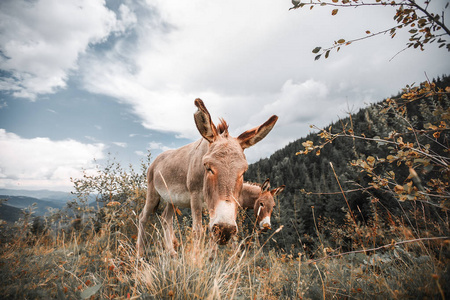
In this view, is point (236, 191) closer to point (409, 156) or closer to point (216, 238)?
point (216, 238)

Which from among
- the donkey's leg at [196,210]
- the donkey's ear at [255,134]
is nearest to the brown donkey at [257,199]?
the donkey's leg at [196,210]

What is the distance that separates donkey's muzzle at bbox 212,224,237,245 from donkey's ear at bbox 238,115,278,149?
146 cm

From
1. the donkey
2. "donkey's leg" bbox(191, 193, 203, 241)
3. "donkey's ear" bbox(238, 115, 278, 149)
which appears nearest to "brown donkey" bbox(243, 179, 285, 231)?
the donkey

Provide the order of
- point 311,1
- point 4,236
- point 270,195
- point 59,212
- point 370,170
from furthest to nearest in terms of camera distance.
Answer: point 270,195 → point 59,212 → point 4,236 → point 370,170 → point 311,1

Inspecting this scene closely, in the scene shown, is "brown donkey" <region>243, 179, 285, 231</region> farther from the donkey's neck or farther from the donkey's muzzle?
the donkey's muzzle

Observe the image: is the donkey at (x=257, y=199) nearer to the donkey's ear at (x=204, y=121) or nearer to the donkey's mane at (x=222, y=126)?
the donkey's mane at (x=222, y=126)

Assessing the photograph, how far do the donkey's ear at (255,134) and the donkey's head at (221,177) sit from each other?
0.33 m

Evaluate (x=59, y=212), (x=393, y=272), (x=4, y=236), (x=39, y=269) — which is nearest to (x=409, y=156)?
(x=393, y=272)

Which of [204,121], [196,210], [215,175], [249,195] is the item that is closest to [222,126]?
[204,121]

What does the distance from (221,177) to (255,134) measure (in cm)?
117

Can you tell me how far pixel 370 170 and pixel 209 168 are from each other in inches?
72.4

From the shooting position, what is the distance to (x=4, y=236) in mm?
4695

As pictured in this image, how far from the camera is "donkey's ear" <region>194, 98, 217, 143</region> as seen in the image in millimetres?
2654

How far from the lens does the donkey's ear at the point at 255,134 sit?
122 inches
